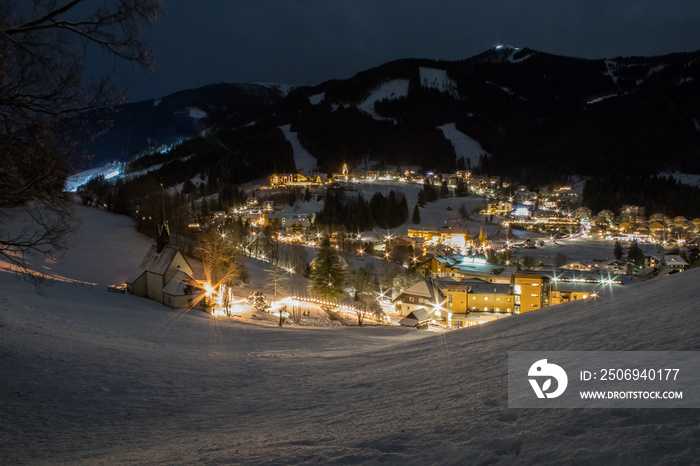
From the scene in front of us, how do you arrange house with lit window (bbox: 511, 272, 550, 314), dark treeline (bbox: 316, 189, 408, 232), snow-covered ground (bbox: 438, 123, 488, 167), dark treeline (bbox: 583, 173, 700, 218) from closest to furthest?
1. house with lit window (bbox: 511, 272, 550, 314)
2. dark treeline (bbox: 316, 189, 408, 232)
3. dark treeline (bbox: 583, 173, 700, 218)
4. snow-covered ground (bbox: 438, 123, 488, 167)

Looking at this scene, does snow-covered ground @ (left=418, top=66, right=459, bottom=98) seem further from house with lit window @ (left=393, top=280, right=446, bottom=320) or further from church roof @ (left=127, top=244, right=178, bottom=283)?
church roof @ (left=127, top=244, right=178, bottom=283)

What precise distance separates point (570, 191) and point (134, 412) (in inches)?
5000

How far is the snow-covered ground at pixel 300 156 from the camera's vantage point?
129500 mm

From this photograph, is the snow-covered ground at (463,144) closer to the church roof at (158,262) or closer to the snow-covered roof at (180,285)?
the church roof at (158,262)

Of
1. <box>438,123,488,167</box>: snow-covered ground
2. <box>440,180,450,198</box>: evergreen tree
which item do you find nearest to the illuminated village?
<box>440,180,450,198</box>: evergreen tree

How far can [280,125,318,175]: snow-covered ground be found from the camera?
129500mm

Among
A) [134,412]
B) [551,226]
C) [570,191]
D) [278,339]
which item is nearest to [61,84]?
[134,412]

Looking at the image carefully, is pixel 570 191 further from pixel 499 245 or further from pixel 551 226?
pixel 499 245
